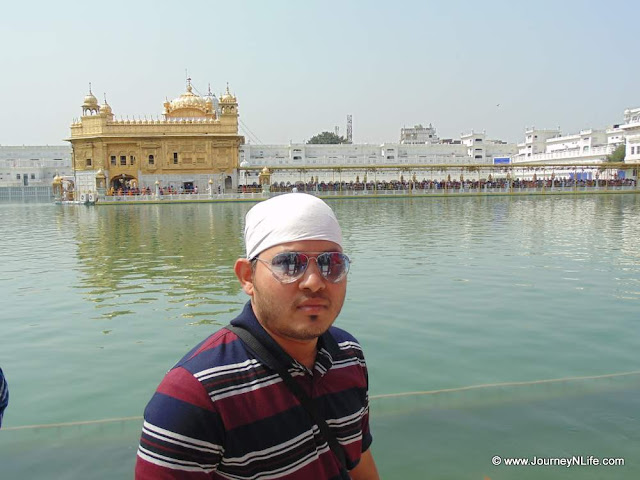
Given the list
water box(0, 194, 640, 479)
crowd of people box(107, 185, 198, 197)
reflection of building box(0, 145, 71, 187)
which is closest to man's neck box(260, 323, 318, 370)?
water box(0, 194, 640, 479)

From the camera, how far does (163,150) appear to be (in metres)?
48.0

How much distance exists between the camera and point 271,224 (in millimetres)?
1864

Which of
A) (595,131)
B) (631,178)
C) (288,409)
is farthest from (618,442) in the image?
(595,131)

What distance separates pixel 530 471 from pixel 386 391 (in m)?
1.41

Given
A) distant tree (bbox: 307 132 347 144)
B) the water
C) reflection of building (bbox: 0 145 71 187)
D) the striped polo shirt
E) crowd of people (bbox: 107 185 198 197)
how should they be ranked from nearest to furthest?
1. the striped polo shirt
2. the water
3. crowd of people (bbox: 107 185 198 197)
4. reflection of building (bbox: 0 145 71 187)
5. distant tree (bbox: 307 132 347 144)

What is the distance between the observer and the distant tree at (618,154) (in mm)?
69606

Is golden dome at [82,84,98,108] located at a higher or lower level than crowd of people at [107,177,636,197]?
higher

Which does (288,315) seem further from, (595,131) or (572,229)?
(595,131)

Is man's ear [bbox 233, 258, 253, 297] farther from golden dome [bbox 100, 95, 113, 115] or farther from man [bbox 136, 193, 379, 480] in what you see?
golden dome [bbox 100, 95, 113, 115]

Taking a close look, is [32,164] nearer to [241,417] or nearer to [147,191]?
[147,191]

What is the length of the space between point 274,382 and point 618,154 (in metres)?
77.7

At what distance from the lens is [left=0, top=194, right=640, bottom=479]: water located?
3.75 meters

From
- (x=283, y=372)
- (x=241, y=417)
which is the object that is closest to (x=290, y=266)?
(x=283, y=372)

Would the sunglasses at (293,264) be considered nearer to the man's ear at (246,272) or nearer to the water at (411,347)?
the man's ear at (246,272)
